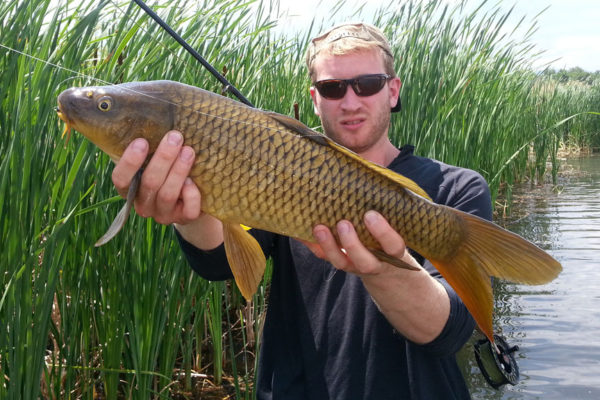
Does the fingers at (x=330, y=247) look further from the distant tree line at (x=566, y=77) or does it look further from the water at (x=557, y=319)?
the distant tree line at (x=566, y=77)

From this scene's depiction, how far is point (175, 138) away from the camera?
133 cm

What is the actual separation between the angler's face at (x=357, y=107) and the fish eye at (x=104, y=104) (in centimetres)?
100

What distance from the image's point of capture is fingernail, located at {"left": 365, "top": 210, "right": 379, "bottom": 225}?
56.1 inches

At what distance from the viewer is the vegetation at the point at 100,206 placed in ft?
5.28

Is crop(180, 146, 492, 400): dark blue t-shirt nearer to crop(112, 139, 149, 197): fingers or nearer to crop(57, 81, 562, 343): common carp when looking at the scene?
crop(57, 81, 562, 343): common carp

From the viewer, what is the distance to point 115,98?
1.36 meters

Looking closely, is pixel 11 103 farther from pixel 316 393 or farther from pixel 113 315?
pixel 316 393

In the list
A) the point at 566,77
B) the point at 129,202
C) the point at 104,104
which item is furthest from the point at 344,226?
the point at 566,77

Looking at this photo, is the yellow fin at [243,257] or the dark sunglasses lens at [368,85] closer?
the yellow fin at [243,257]

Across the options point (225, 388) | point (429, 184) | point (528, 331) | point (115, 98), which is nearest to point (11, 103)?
point (115, 98)


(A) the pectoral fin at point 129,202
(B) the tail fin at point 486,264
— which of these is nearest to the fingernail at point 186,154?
(A) the pectoral fin at point 129,202

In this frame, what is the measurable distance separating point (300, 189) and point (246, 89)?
163 cm

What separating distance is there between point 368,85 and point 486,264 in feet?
2.88

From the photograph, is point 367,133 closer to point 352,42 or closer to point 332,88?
point 332,88
